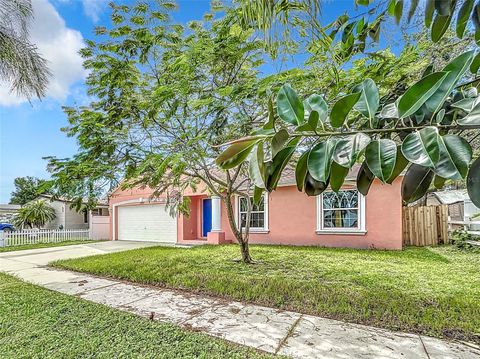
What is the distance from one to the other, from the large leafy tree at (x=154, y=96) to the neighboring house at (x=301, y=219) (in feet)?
7.17

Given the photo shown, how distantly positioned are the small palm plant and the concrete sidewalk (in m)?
19.4

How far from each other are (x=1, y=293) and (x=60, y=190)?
222cm

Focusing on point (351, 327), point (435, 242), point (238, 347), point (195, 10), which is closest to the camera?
point (238, 347)

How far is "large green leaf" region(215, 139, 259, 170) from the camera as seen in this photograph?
1.31 metres

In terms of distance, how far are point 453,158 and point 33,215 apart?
26.3 m

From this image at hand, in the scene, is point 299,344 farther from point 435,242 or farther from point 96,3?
point 435,242

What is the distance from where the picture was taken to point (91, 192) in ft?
21.7

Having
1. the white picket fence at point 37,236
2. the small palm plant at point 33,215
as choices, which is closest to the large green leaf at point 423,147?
the white picket fence at point 37,236

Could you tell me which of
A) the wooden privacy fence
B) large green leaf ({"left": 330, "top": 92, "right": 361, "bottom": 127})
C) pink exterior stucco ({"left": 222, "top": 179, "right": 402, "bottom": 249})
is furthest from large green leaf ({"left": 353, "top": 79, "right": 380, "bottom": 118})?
the wooden privacy fence

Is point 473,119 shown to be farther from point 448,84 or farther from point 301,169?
point 301,169

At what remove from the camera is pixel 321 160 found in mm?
1188

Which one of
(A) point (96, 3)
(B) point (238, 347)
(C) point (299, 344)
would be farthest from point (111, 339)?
(A) point (96, 3)

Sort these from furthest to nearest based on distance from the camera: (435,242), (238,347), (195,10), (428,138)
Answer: (435,242), (195,10), (238,347), (428,138)

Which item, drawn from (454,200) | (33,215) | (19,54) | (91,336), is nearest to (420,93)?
(91,336)
